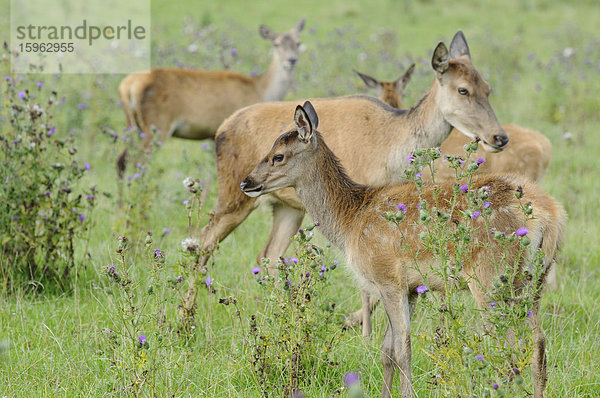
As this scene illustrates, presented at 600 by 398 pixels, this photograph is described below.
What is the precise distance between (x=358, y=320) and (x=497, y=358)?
85.5 inches

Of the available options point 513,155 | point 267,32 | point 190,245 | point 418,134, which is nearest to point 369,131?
point 418,134

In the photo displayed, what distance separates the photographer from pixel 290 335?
3.83 m

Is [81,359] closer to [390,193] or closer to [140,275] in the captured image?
[140,275]

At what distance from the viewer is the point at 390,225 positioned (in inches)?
161

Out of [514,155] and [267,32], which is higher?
[514,155]

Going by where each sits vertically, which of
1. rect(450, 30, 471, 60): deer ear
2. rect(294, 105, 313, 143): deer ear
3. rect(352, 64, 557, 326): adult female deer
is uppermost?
rect(450, 30, 471, 60): deer ear

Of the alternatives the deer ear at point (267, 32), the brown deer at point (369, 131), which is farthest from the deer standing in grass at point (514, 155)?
the deer ear at point (267, 32)

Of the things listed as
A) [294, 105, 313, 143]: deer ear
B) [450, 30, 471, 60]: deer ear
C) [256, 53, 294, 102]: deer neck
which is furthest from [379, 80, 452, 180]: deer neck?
[256, 53, 294, 102]: deer neck

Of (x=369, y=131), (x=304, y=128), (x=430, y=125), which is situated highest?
(x=304, y=128)

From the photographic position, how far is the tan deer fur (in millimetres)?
8891

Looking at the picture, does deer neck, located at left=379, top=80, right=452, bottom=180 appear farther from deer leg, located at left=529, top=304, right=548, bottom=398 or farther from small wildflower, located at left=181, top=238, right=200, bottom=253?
small wildflower, located at left=181, top=238, right=200, bottom=253

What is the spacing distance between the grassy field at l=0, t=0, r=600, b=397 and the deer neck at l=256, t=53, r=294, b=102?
59 centimetres

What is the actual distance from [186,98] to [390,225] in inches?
214

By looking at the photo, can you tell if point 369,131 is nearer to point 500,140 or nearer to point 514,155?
point 500,140
